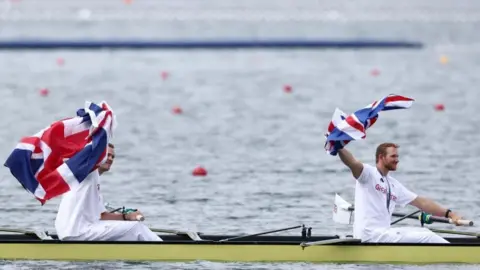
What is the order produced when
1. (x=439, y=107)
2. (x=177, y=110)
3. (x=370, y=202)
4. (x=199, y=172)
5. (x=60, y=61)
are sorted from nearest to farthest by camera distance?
(x=370, y=202), (x=199, y=172), (x=177, y=110), (x=439, y=107), (x=60, y=61)

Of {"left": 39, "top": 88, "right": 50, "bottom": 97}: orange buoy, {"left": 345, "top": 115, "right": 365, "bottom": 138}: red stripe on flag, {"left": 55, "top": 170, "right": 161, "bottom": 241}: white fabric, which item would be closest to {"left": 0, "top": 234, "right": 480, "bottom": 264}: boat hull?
{"left": 55, "top": 170, "right": 161, "bottom": 241}: white fabric

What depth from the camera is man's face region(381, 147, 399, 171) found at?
1594 cm

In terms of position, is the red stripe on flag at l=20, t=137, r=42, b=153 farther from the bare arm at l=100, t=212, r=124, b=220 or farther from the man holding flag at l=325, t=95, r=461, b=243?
the man holding flag at l=325, t=95, r=461, b=243

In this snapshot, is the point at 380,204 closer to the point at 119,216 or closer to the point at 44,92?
the point at 119,216

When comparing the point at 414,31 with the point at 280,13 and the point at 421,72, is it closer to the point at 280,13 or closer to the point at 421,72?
the point at 280,13

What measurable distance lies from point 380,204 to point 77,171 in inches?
125

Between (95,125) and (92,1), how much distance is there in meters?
52.0

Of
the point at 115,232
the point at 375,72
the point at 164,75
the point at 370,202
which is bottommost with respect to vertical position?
the point at 115,232

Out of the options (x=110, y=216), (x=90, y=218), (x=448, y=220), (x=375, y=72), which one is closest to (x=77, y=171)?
(x=90, y=218)

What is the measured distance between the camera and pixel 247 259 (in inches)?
627

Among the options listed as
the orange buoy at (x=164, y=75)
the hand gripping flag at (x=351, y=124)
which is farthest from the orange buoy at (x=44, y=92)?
the hand gripping flag at (x=351, y=124)

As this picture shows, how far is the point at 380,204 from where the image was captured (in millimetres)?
16062

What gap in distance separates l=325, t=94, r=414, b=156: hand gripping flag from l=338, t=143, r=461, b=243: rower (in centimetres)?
29

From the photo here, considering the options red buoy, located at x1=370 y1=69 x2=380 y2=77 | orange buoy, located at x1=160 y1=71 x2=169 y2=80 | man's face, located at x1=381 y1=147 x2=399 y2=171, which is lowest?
man's face, located at x1=381 y1=147 x2=399 y2=171
